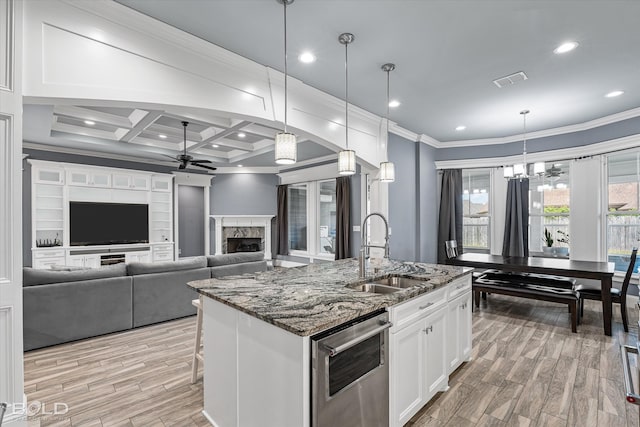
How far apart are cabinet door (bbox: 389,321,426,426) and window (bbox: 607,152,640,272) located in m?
5.08

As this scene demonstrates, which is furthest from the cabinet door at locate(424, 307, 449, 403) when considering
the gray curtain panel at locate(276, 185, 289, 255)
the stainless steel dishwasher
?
the gray curtain panel at locate(276, 185, 289, 255)

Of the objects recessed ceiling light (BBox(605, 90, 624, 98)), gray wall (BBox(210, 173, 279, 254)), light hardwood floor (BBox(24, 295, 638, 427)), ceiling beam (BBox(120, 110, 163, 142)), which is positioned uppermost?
recessed ceiling light (BBox(605, 90, 624, 98))

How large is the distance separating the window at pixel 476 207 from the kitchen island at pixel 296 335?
4.44 m

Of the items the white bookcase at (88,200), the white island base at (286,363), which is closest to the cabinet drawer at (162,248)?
the white bookcase at (88,200)

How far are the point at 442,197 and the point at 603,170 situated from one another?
257 centimetres

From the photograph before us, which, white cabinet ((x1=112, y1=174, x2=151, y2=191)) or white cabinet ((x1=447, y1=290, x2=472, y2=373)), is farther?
white cabinet ((x1=112, y1=174, x2=151, y2=191))

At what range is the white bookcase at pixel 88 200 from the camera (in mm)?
5918

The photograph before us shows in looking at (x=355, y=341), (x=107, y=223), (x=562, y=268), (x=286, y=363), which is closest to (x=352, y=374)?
(x=355, y=341)

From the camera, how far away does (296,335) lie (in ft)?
4.65

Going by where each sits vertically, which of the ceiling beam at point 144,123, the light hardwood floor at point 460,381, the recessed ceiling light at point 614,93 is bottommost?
the light hardwood floor at point 460,381

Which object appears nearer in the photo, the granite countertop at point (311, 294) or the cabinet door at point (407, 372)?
the granite countertop at point (311, 294)

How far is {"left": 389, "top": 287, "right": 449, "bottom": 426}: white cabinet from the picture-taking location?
1.87 metres

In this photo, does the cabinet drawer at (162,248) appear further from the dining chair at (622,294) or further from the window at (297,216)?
the dining chair at (622,294)

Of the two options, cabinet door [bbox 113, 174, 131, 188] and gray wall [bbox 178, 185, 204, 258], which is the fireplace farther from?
cabinet door [bbox 113, 174, 131, 188]
